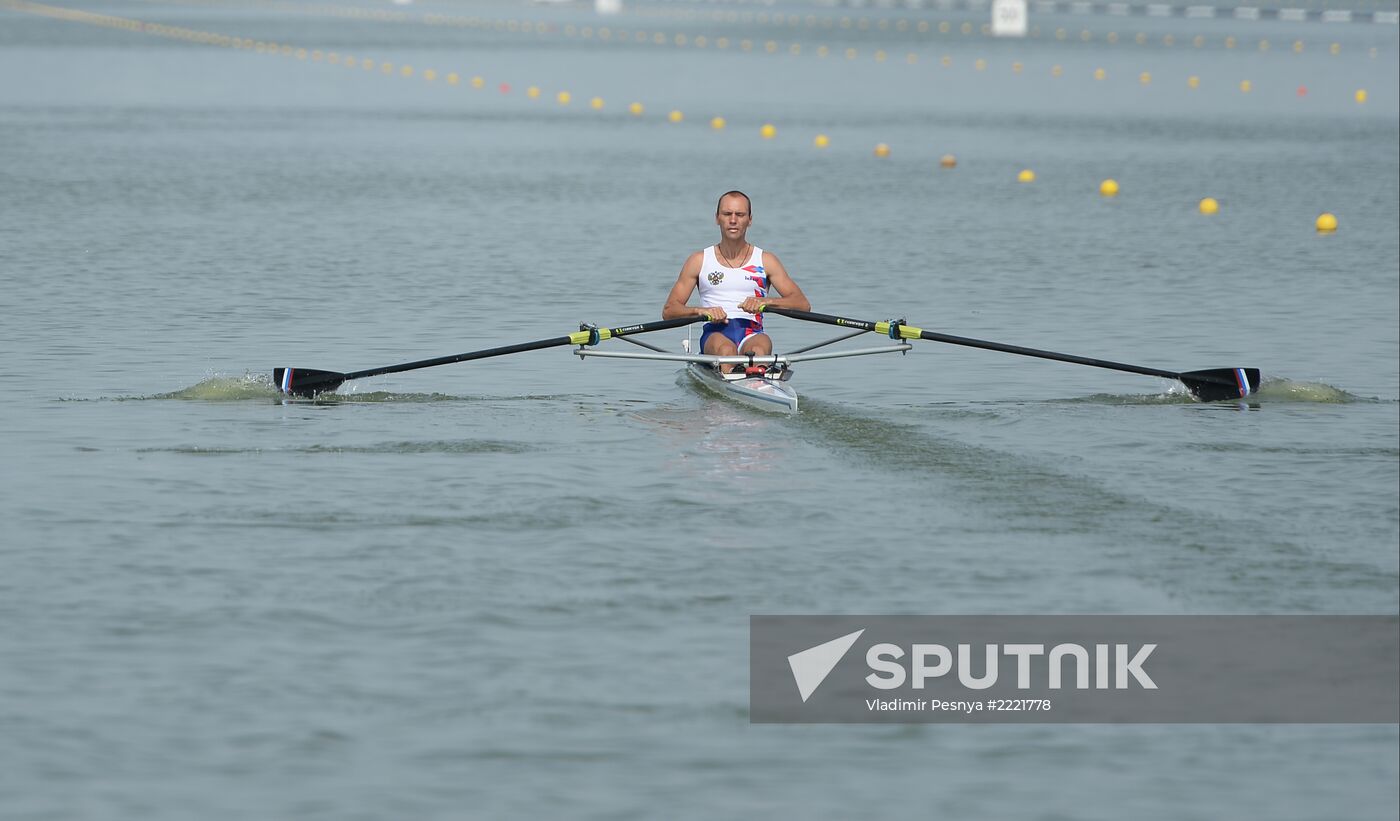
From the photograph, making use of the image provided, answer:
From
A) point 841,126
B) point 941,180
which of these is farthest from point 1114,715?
point 841,126

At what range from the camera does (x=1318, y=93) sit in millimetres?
52469

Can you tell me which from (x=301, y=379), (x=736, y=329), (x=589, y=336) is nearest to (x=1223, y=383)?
(x=736, y=329)

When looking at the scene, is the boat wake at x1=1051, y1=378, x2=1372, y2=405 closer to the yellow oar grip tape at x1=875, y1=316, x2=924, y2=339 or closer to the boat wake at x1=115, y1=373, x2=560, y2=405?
the yellow oar grip tape at x1=875, y1=316, x2=924, y2=339

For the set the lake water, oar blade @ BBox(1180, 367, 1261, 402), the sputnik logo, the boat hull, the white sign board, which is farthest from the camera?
the white sign board

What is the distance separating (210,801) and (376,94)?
44.6 m

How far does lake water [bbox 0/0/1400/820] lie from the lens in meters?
7.85

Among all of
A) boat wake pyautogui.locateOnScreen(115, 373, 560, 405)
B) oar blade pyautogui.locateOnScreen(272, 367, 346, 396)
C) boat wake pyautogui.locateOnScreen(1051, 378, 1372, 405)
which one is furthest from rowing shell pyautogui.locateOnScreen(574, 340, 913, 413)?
oar blade pyautogui.locateOnScreen(272, 367, 346, 396)

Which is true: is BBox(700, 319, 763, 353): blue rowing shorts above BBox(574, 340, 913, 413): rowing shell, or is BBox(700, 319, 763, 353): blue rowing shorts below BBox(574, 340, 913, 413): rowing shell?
above

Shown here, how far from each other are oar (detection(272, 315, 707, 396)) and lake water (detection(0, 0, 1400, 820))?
16cm

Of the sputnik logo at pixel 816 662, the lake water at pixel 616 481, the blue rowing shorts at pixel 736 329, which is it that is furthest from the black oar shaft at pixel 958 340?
the sputnik logo at pixel 816 662

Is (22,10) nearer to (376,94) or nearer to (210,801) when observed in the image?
(376,94)

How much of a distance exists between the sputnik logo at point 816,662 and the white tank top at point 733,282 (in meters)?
6.33

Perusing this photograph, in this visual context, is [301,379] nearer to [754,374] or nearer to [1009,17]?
[754,374]

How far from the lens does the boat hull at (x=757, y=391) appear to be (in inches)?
559
